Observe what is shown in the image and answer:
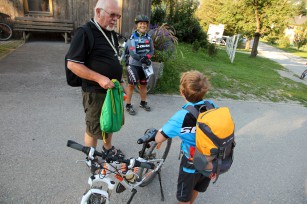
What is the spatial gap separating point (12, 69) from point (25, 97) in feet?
6.19

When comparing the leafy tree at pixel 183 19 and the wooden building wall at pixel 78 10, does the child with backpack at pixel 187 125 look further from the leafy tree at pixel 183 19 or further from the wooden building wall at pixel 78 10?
the leafy tree at pixel 183 19

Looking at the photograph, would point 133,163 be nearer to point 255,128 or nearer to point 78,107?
point 78,107

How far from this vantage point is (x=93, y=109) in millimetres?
2627

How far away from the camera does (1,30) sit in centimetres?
909

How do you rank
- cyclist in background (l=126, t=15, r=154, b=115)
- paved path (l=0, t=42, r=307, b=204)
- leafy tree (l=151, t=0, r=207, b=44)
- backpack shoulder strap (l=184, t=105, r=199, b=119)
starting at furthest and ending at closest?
leafy tree (l=151, t=0, r=207, b=44)
cyclist in background (l=126, t=15, r=154, b=115)
paved path (l=0, t=42, r=307, b=204)
backpack shoulder strap (l=184, t=105, r=199, b=119)

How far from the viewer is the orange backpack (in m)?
1.73

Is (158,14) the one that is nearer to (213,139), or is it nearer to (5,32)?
(5,32)

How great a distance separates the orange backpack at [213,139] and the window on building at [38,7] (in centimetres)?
1008

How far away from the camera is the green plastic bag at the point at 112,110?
7.56ft

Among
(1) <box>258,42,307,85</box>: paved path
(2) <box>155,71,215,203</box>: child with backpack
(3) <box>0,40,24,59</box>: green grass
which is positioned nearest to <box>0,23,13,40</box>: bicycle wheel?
(3) <box>0,40,24,59</box>: green grass

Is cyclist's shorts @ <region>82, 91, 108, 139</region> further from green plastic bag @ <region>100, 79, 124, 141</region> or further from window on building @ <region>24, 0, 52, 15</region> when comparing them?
window on building @ <region>24, 0, 52, 15</region>

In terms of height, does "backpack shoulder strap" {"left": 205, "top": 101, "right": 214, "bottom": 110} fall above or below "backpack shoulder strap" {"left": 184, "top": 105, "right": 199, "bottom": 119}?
above

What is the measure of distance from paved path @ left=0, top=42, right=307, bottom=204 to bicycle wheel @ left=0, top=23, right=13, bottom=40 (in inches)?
152

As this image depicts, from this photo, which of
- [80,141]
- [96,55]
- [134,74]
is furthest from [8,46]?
[96,55]
